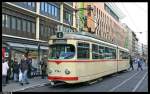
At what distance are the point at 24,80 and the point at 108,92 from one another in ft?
22.4

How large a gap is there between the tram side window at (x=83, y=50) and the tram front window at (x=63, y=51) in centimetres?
45

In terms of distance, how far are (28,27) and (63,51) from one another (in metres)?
13.5

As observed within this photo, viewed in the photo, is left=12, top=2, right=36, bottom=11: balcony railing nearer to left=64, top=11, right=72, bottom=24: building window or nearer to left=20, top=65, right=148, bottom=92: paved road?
left=64, top=11, right=72, bottom=24: building window

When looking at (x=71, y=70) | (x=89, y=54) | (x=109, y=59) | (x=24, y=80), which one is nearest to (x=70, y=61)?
(x=71, y=70)

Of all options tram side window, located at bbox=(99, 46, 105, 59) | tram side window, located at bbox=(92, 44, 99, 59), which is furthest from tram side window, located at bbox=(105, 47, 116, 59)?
tram side window, located at bbox=(92, 44, 99, 59)

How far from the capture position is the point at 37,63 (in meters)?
32.2

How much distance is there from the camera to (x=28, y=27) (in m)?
34.4

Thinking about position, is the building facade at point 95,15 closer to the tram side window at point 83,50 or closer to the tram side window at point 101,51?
the tram side window at point 101,51

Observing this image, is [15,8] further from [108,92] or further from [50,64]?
[108,92]

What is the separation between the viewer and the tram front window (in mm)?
21375

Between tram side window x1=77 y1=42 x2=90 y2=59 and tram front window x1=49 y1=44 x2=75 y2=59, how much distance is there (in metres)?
0.45

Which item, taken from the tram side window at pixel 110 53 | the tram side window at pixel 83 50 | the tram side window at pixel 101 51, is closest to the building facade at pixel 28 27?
the tram side window at pixel 110 53

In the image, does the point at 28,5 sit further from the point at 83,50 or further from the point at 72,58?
the point at 72,58

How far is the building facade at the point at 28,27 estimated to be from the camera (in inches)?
1158
